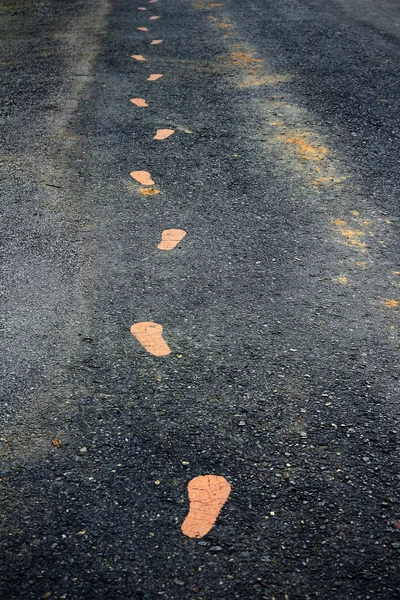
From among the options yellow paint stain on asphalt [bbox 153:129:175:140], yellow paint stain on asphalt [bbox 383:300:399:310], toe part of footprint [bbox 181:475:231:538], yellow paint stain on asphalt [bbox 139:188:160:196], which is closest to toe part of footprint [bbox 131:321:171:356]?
toe part of footprint [bbox 181:475:231:538]

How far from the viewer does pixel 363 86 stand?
18.1ft

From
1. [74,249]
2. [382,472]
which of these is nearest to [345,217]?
[74,249]

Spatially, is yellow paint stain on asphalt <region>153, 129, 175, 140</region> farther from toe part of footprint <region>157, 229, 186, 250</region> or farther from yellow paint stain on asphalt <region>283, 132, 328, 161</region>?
toe part of footprint <region>157, 229, 186, 250</region>

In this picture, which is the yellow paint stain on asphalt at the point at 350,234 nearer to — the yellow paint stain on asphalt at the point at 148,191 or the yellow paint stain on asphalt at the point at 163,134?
the yellow paint stain on asphalt at the point at 148,191

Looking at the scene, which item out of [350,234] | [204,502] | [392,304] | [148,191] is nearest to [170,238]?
[148,191]

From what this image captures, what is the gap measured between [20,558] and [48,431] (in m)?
0.51

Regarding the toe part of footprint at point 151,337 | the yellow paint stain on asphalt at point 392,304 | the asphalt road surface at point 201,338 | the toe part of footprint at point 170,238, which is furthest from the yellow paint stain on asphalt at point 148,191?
the yellow paint stain on asphalt at point 392,304

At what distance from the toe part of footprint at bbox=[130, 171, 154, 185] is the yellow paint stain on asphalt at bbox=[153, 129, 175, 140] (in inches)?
22.3

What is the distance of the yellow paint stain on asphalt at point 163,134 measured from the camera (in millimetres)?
4684

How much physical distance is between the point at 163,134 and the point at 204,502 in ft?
10.7

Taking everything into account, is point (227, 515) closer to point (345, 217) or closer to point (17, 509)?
A: point (17, 509)

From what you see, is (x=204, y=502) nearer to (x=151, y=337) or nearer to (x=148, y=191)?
(x=151, y=337)

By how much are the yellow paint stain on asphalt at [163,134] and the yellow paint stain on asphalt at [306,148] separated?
807 millimetres

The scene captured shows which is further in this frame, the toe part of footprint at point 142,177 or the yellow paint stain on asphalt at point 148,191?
the toe part of footprint at point 142,177
